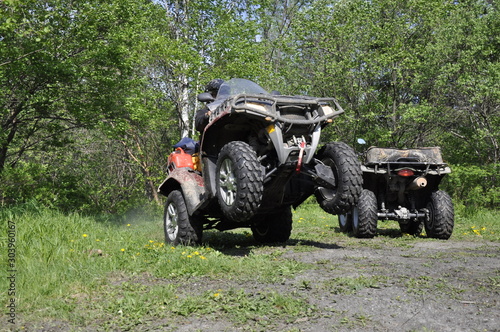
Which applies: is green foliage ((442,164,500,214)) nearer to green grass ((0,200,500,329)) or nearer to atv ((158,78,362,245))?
green grass ((0,200,500,329))

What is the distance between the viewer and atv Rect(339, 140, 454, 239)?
849 cm

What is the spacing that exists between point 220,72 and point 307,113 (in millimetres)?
12220

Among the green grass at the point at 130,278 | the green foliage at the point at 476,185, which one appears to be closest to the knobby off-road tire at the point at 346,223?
the green grass at the point at 130,278

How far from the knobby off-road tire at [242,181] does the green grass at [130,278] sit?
57cm

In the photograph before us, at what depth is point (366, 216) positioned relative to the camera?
848cm

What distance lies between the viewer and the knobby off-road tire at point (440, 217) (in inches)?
329

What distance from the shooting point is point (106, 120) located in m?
13.9

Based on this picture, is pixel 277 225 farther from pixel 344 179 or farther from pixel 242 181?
pixel 242 181

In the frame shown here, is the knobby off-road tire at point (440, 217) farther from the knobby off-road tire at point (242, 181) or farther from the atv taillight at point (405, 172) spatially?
the knobby off-road tire at point (242, 181)

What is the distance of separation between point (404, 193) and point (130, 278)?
5.95 m

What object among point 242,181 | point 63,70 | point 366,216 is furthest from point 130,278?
point 63,70

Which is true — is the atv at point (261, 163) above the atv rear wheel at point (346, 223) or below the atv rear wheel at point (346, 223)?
above

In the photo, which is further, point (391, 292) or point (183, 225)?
point (183, 225)

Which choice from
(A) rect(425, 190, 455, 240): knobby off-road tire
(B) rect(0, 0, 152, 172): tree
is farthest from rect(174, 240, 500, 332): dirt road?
(B) rect(0, 0, 152, 172): tree
